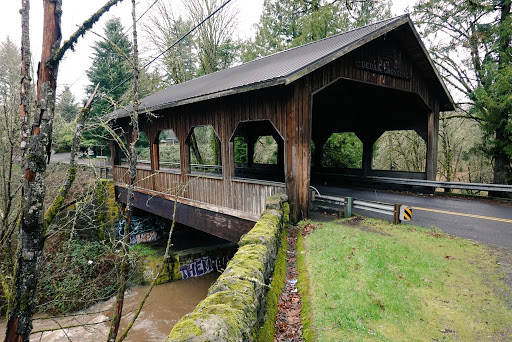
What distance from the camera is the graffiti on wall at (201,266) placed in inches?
541

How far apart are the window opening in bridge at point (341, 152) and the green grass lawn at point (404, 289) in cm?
1324

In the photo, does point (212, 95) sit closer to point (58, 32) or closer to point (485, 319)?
point (58, 32)

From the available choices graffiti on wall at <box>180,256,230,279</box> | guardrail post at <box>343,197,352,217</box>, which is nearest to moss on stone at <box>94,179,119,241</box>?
graffiti on wall at <box>180,256,230,279</box>

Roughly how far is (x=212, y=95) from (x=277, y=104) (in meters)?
2.01

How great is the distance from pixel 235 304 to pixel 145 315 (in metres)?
10.1

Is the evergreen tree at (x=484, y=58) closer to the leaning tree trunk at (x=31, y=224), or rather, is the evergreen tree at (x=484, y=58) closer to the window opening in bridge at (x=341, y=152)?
the window opening in bridge at (x=341, y=152)

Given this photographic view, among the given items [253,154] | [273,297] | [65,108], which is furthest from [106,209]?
[273,297]

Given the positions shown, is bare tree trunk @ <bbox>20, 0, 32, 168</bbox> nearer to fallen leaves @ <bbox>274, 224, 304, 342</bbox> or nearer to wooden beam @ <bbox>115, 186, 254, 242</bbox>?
fallen leaves @ <bbox>274, 224, 304, 342</bbox>

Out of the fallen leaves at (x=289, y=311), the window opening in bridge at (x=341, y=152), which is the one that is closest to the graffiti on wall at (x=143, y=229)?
the window opening in bridge at (x=341, y=152)

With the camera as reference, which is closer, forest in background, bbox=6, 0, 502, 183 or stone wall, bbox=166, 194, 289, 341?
stone wall, bbox=166, 194, 289, 341

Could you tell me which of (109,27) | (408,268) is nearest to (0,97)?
(408,268)

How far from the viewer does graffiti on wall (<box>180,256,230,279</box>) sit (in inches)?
541

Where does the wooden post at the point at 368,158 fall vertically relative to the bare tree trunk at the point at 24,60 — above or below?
below

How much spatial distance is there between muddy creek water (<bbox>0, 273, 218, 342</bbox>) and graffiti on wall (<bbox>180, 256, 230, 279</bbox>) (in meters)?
0.29
